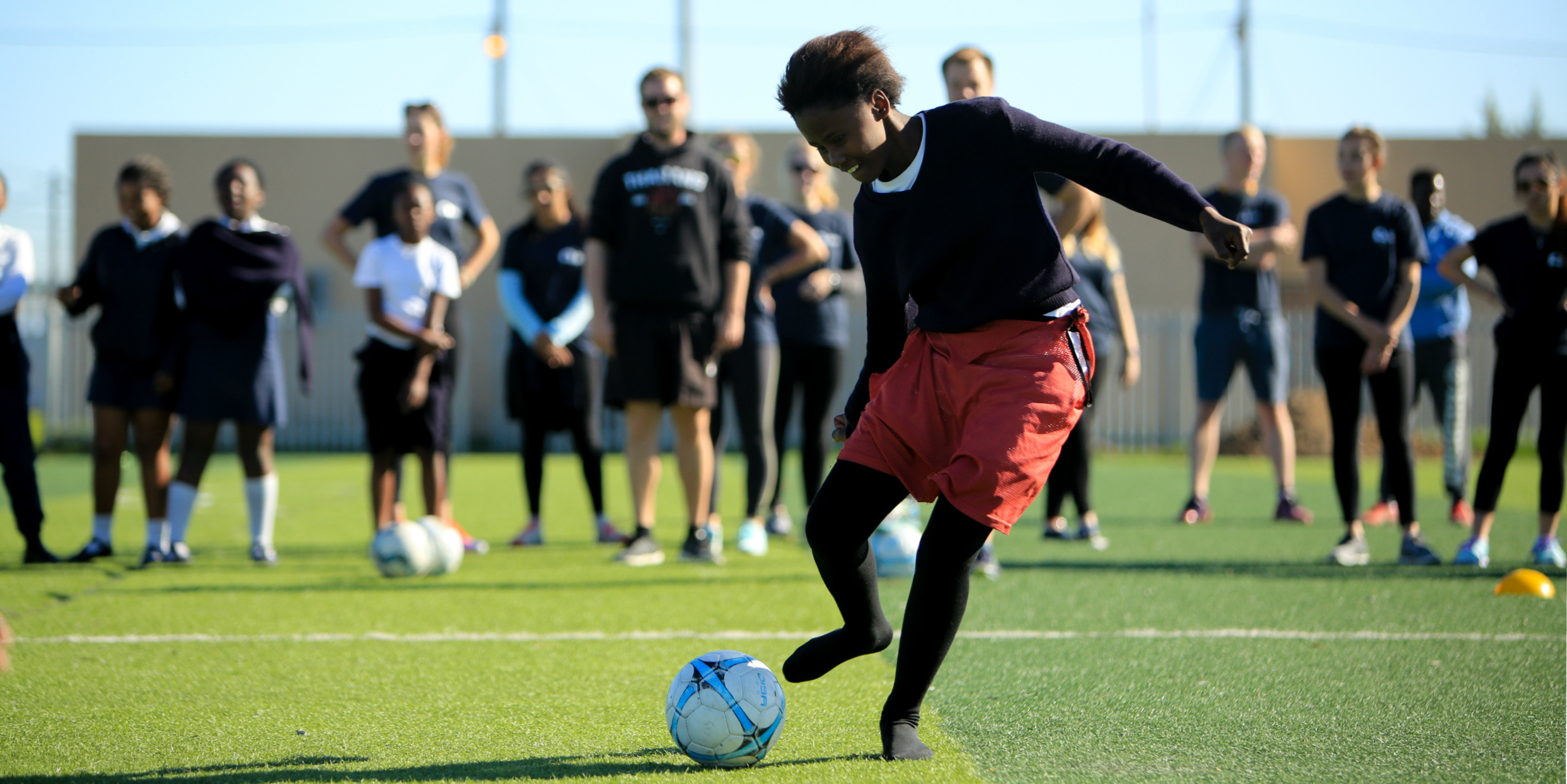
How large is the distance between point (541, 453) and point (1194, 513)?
433 centimetres

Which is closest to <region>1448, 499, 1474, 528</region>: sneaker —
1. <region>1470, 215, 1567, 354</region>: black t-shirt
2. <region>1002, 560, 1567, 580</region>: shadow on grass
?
<region>1002, 560, 1567, 580</region>: shadow on grass

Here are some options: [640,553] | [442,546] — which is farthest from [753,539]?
[442,546]

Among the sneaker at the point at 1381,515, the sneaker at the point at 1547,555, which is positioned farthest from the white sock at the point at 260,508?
the sneaker at the point at 1381,515

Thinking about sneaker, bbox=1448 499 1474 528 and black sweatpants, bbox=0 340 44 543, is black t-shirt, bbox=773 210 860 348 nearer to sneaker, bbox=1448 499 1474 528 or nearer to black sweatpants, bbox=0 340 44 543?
black sweatpants, bbox=0 340 44 543

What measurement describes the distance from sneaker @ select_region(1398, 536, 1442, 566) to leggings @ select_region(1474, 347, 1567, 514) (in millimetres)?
308

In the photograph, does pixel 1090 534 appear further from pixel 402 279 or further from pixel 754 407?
pixel 402 279

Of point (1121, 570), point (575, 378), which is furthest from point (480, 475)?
point (1121, 570)

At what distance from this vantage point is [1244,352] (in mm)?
8211

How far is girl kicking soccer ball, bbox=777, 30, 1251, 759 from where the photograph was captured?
2842 millimetres

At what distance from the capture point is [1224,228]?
269 cm

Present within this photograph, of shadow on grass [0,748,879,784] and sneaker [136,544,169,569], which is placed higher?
shadow on grass [0,748,879,784]

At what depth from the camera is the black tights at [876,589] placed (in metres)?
2.90

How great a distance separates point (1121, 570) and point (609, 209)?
3.04 meters

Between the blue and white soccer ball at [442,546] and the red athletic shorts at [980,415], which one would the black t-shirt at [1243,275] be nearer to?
the blue and white soccer ball at [442,546]
